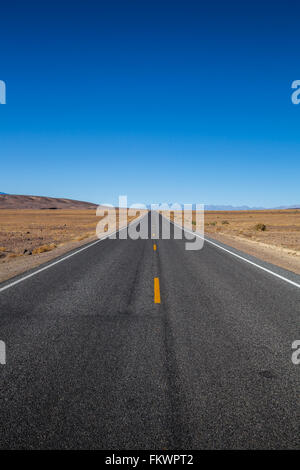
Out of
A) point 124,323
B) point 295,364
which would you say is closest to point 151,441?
point 295,364

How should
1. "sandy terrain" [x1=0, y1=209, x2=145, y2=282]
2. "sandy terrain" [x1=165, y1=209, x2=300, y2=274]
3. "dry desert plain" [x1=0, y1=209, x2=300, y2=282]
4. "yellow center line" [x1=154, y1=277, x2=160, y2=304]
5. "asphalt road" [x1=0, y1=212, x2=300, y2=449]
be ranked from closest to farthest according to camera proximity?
"asphalt road" [x1=0, y1=212, x2=300, y2=449] < "yellow center line" [x1=154, y1=277, x2=160, y2=304] < "sandy terrain" [x1=0, y1=209, x2=145, y2=282] < "dry desert plain" [x1=0, y1=209, x2=300, y2=282] < "sandy terrain" [x1=165, y1=209, x2=300, y2=274]

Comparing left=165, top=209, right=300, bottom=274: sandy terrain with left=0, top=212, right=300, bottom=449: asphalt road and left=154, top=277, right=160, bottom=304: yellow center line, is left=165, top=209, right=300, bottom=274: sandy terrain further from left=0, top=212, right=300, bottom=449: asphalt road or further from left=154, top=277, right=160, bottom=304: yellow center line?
left=0, top=212, right=300, bottom=449: asphalt road

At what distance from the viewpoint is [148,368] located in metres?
3.84

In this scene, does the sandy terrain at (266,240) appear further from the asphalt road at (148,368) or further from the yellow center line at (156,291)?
the asphalt road at (148,368)

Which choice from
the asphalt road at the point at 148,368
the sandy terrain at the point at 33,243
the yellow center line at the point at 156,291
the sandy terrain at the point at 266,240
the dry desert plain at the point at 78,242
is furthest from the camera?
the sandy terrain at the point at 266,240

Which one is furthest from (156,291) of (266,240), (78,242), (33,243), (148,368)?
(266,240)

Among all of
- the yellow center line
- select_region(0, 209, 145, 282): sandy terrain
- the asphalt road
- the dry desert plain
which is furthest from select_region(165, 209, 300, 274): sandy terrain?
select_region(0, 209, 145, 282): sandy terrain

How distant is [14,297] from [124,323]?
10.0 ft

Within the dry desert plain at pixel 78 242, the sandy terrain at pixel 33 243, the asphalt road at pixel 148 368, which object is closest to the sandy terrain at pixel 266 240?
the dry desert plain at pixel 78 242

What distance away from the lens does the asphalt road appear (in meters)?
2.74

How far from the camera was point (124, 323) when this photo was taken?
5.35 m

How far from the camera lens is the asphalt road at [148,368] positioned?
2.74 meters
